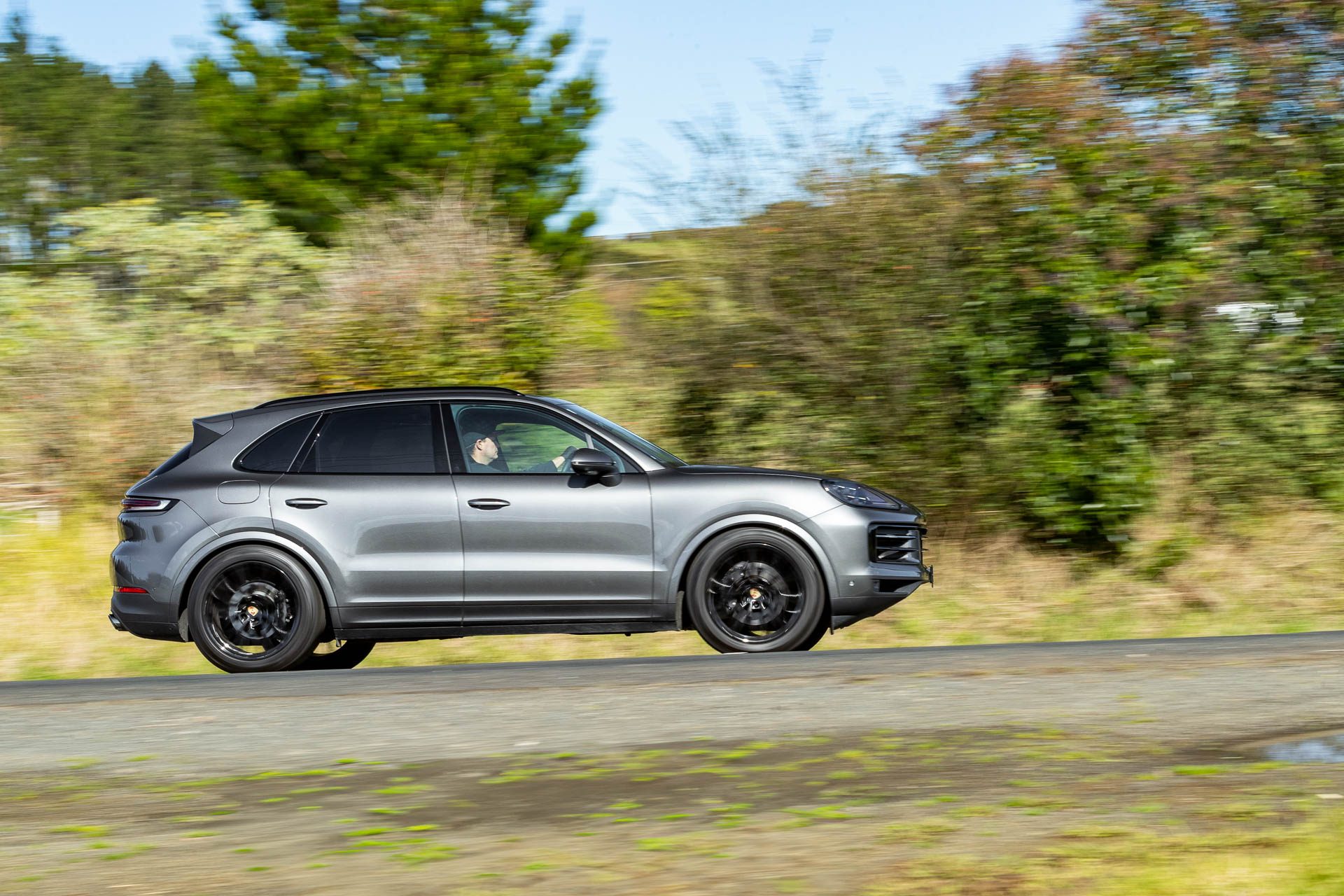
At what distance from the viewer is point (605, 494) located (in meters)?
8.95

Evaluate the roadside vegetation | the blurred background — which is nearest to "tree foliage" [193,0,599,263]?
the blurred background

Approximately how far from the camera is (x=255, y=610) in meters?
8.97

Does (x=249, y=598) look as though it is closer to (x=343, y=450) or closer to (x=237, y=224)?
(x=343, y=450)

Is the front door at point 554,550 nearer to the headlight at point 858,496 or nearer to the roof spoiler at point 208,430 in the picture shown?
the headlight at point 858,496

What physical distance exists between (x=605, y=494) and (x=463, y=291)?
5.64 m

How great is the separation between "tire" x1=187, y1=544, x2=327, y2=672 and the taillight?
45cm

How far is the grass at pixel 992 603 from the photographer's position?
10711 millimetres

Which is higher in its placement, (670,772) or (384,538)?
(384,538)

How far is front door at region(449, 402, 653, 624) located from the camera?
8.87 m

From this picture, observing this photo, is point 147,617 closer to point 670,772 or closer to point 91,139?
point 670,772

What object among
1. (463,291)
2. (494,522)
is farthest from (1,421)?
(494,522)

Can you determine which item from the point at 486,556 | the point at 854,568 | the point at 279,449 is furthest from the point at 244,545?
the point at 854,568

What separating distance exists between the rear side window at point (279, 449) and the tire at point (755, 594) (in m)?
2.53

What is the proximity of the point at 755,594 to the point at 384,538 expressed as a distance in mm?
2248
